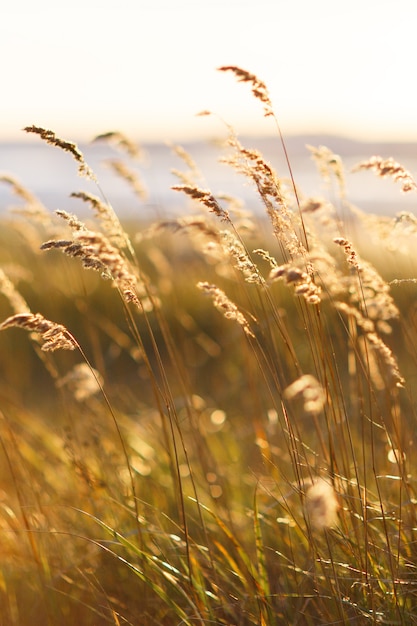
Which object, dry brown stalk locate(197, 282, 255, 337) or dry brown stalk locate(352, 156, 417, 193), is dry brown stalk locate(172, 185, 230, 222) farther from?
dry brown stalk locate(352, 156, 417, 193)

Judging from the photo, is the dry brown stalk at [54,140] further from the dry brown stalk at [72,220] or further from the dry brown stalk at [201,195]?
the dry brown stalk at [201,195]

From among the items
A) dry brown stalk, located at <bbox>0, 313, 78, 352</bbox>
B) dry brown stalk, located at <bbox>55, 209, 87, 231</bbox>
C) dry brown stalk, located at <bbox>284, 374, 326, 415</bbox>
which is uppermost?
dry brown stalk, located at <bbox>55, 209, 87, 231</bbox>

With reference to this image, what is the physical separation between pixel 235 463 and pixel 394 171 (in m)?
1.95

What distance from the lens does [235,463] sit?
3.88m

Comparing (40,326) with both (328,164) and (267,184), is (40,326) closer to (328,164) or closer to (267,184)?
(267,184)

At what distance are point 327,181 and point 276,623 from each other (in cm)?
150

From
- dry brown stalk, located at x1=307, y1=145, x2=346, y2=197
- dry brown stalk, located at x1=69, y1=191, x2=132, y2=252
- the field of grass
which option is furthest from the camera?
dry brown stalk, located at x1=307, y1=145, x2=346, y2=197

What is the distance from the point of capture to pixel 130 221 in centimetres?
1430

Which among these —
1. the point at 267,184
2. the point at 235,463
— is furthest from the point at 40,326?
the point at 235,463

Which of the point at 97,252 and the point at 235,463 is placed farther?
the point at 235,463

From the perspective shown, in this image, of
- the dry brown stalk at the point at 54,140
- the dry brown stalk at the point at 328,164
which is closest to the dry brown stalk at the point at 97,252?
the dry brown stalk at the point at 54,140

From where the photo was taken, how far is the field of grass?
7.01 feet

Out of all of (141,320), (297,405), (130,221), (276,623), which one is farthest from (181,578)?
(130,221)

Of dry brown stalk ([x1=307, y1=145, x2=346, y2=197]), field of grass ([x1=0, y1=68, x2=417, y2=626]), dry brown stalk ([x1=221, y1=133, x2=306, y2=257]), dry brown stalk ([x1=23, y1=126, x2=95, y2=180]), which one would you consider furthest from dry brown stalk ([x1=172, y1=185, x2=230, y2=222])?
dry brown stalk ([x1=307, y1=145, x2=346, y2=197])
